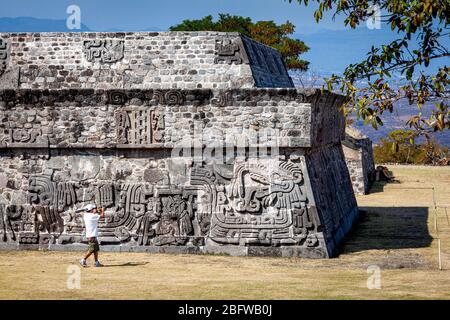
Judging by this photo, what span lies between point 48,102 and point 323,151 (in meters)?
5.92

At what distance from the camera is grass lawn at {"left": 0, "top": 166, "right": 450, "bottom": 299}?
39.2ft

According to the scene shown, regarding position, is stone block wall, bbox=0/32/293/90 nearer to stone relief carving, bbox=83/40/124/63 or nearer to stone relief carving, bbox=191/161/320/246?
stone relief carving, bbox=83/40/124/63

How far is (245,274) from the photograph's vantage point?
45.7 feet

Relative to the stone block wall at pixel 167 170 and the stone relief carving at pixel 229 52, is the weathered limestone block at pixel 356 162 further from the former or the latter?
the stone block wall at pixel 167 170

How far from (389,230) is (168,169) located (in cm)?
660

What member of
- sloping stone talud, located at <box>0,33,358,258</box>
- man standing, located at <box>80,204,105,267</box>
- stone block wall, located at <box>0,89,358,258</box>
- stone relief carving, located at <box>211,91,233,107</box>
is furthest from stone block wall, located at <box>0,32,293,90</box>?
man standing, located at <box>80,204,105,267</box>

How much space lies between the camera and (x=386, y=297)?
11.6 m

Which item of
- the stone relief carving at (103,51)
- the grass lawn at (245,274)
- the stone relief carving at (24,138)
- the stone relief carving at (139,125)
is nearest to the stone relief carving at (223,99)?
the stone relief carving at (139,125)

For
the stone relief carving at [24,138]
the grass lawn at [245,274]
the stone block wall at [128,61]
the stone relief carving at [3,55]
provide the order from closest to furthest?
the grass lawn at [245,274] → the stone relief carving at [24,138] → the stone block wall at [128,61] → the stone relief carving at [3,55]

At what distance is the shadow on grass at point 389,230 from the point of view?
17844mm

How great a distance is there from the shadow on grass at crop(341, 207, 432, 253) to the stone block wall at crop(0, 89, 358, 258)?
1.61 meters

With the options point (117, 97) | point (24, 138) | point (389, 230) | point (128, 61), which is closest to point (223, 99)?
point (117, 97)

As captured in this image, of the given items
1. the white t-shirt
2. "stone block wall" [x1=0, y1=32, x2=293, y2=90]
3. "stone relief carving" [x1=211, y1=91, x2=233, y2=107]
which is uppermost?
"stone block wall" [x1=0, y1=32, x2=293, y2=90]

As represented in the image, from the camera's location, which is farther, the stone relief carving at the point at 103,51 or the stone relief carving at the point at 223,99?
the stone relief carving at the point at 103,51
